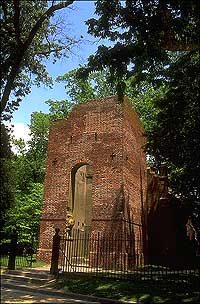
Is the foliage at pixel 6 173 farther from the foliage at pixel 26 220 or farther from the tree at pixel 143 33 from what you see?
the foliage at pixel 26 220

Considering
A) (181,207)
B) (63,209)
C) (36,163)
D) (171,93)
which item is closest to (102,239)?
→ (63,209)

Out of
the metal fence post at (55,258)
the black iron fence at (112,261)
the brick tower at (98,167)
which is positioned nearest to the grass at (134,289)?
the black iron fence at (112,261)

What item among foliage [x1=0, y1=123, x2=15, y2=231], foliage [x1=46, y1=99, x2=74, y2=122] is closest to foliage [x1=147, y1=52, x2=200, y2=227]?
foliage [x1=0, y1=123, x2=15, y2=231]

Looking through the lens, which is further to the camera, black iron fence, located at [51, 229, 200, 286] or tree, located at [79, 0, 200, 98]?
black iron fence, located at [51, 229, 200, 286]

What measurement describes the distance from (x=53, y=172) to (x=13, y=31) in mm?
8781

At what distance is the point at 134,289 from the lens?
1091 centimetres

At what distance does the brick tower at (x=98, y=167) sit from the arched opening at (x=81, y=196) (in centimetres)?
6

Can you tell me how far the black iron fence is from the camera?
1288 cm

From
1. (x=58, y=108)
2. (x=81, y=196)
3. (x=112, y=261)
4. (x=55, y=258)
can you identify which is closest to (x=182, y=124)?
(x=112, y=261)

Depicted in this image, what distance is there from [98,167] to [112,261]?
15.5ft

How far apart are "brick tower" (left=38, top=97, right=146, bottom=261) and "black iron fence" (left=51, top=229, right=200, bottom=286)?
0.66 m

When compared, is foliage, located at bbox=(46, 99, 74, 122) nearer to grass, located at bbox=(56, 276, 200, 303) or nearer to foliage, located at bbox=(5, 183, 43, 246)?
foliage, located at bbox=(5, 183, 43, 246)

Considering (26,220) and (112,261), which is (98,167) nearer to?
(112,261)

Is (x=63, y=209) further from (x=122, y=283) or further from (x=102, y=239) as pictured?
(x=122, y=283)
